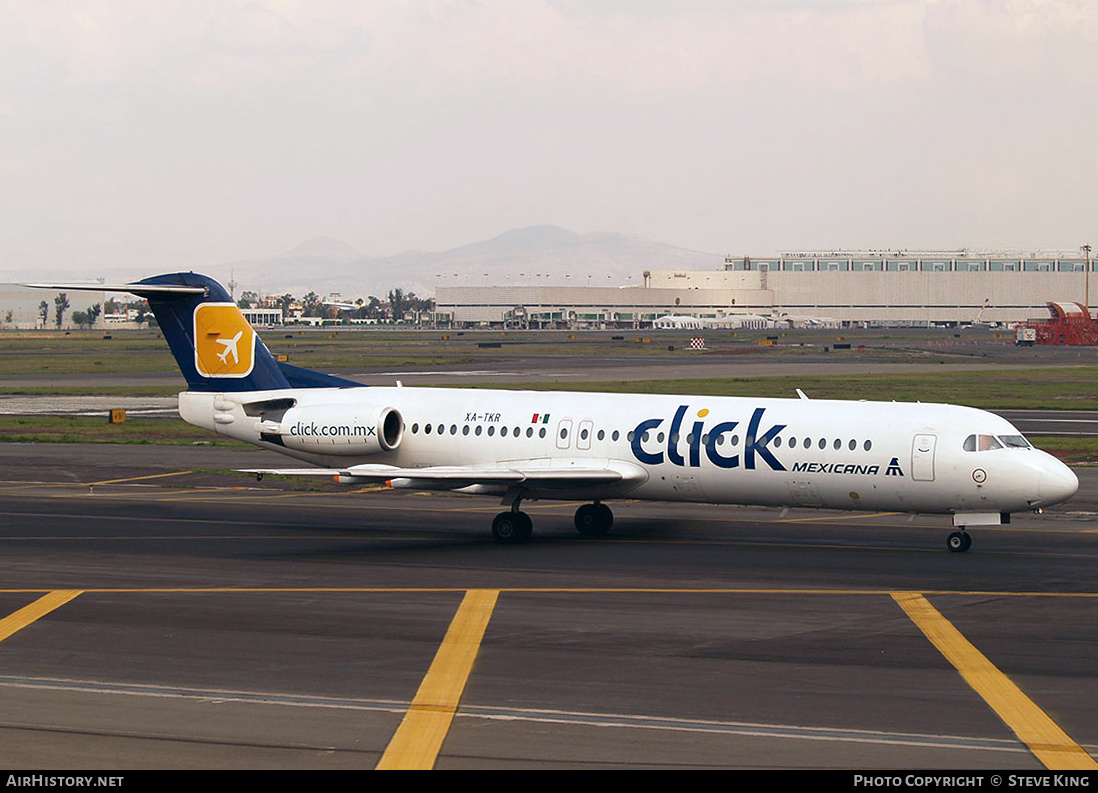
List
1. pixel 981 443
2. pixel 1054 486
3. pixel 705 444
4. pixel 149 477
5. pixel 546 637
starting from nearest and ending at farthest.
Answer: pixel 546 637
pixel 1054 486
pixel 981 443
pixel 705 444
pixel 149 477

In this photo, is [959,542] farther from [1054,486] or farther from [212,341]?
[212,341]

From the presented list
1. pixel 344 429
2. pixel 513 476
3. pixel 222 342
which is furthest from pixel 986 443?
pixel 222 342

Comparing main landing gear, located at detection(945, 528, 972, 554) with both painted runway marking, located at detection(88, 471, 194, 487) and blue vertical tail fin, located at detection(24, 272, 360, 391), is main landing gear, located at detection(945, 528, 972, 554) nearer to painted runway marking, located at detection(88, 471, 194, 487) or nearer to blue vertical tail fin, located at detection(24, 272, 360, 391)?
blue vertical tail fin, located at detection(24, 272, 360, 391)

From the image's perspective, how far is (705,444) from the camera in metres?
30.7

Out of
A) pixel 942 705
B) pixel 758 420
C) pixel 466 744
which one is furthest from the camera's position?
pixel 758 420

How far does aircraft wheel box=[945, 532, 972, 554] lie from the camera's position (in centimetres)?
2908

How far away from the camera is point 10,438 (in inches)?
2109

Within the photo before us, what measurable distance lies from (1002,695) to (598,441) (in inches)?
618

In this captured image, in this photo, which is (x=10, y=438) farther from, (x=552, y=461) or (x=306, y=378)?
(x=552, y=461)

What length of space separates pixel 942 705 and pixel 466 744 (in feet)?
20.3

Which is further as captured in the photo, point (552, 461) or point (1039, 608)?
point (552, 461)
